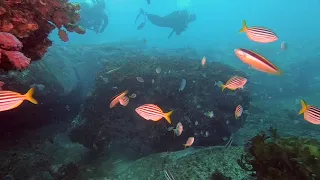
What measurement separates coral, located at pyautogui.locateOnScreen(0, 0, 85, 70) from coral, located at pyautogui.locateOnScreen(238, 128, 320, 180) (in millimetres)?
4492

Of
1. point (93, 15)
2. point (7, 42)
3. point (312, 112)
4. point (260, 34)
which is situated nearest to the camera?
point (7, 42)

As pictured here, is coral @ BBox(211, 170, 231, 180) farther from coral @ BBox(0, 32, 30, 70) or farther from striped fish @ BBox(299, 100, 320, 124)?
coral @ BBox(0, 32, 30, 70)

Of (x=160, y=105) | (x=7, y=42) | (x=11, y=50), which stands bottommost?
(x=160, y=105)

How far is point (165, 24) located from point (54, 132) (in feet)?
66.1

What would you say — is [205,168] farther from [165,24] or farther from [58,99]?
[165,24]

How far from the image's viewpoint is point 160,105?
8.96 meters

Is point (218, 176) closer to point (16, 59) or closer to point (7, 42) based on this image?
point (16, 59)

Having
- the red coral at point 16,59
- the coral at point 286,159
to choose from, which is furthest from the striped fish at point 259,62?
the red coral at point 16,59

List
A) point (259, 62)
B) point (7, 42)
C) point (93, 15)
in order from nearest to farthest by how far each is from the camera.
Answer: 1. point (7, 42)
2. point (259, 62)
3. point (93, 15)

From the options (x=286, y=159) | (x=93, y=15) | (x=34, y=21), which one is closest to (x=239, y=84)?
(x=286, y=159)

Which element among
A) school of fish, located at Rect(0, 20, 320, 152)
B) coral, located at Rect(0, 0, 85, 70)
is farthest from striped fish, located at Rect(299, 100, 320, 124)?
coral, located at Rect(0, 0, 85, 70)

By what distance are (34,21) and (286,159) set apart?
16.8ft

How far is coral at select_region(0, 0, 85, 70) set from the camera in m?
3.35

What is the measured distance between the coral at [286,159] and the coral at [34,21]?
4492 mm
